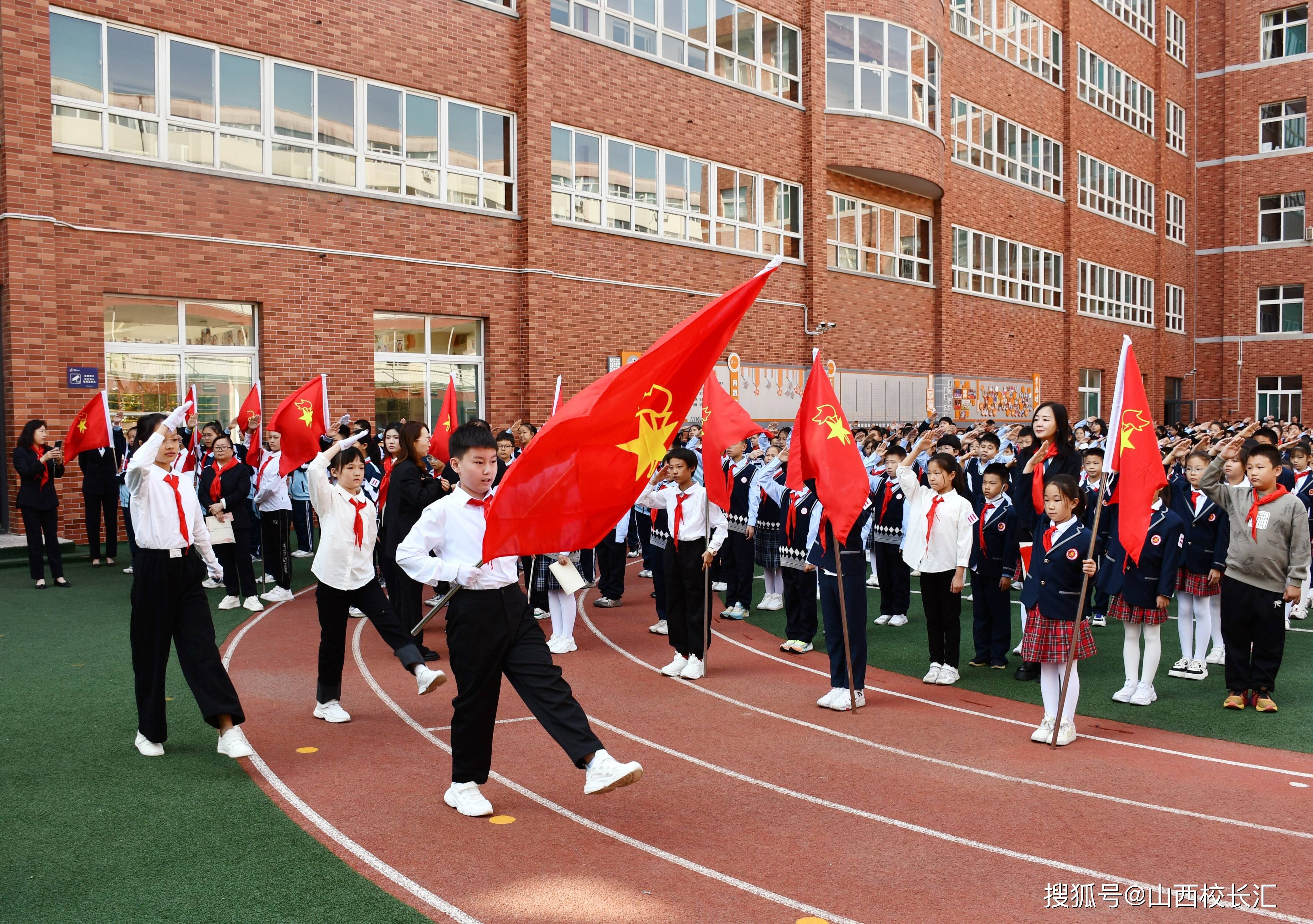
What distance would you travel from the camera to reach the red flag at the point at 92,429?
13.1 metres

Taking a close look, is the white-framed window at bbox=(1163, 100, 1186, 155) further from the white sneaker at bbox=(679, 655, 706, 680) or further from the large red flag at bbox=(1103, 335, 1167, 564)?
the white sneaker at bbox=(679, 655, 706, 680)

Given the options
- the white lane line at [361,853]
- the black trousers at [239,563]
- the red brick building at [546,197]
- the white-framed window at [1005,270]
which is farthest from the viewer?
the white-framed window at [1005,270]

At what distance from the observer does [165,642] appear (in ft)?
23.0

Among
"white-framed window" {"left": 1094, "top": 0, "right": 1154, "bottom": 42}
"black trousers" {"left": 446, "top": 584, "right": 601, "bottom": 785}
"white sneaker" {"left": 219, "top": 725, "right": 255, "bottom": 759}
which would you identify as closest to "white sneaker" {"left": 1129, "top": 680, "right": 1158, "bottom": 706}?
"black trousers" {"left": 446, "top": 584, "right": 601, "bottom": 785}

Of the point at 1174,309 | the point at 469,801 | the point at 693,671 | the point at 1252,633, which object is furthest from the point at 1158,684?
the point at 1174,309

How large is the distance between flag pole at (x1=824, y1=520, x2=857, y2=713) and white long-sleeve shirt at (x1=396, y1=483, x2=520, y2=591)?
120 inches

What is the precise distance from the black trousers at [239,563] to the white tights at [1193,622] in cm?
979

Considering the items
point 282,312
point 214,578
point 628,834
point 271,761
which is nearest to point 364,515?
point 271,761

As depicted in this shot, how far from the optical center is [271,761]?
6.91 meters

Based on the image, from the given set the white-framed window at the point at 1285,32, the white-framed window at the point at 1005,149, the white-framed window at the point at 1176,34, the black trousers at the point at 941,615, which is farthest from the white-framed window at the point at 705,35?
the white-framed window at the point at 1285,32

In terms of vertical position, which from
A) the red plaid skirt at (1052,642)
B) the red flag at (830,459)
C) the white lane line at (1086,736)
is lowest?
the white lane line at (1086,736)

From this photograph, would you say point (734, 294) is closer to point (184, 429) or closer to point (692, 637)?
point (692, 637)

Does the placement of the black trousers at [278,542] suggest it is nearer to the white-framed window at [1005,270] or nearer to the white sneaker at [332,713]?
the white sneaker at [332,713]

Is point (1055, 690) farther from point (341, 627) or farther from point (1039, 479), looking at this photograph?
point (341, 627)
